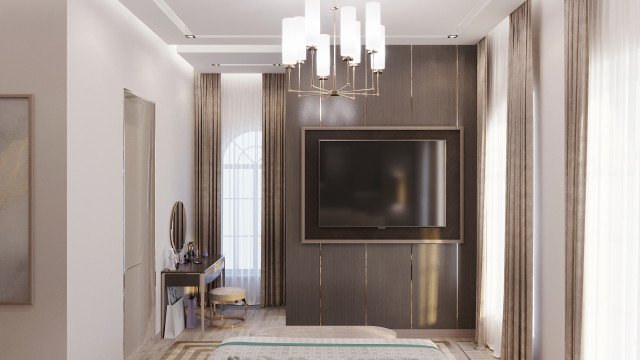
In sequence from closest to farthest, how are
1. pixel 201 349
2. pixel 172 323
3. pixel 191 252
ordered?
pixel 201 349
pixel 172 323
pixel 191 252

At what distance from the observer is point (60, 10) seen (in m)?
3.18

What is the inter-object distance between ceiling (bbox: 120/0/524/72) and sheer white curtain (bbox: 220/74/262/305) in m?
0.99

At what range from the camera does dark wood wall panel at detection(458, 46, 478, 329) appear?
4980 mm

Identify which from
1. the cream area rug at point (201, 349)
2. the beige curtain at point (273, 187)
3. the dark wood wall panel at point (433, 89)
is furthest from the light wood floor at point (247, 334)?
the dark wood wall panel at point (433, 89)

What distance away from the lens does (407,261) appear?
4988mm

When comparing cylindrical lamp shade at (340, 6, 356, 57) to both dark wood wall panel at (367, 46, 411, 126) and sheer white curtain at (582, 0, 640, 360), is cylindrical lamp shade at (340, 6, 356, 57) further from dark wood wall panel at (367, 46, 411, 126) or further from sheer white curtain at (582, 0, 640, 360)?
dark wood wall panel at (367, 46, 411, 126)

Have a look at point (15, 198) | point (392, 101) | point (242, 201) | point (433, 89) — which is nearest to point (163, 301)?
point (242, 201)

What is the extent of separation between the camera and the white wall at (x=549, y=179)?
11.1 ft

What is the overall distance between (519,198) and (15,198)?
11.5 ft

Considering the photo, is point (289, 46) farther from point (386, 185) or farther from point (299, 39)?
point (386, 185)

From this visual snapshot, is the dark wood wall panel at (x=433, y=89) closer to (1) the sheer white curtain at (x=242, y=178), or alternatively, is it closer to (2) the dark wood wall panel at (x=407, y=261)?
(2) the dark wood wall panel at (x=407, y=261)

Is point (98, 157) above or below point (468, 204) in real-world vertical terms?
above

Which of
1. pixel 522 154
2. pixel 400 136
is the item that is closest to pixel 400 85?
pixel 400 136

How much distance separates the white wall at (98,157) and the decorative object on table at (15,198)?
9.4 inches
